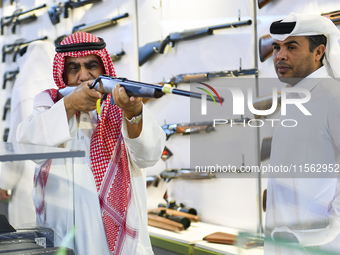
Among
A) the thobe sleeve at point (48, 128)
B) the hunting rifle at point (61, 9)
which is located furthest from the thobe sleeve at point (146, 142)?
the hunting rifle at point (61, 9)

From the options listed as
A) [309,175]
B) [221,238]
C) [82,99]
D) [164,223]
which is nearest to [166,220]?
[164,223]

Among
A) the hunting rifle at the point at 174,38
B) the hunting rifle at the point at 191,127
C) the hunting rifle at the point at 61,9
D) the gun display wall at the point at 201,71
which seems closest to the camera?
the gun display wall at the point at 201,71

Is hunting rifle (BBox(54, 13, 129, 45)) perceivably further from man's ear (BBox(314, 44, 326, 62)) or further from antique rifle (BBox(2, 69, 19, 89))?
man's ear (BBox(314, 44, 326, 62))

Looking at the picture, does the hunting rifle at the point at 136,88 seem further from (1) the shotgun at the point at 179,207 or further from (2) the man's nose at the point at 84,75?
(1) the shotgun at the point at 179,207

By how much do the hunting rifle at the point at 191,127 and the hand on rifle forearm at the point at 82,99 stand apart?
4.48 ft

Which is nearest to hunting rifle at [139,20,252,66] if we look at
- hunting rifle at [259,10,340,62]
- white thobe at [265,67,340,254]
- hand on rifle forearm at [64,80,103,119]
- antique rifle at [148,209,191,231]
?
hunting rifle at [259,10,340,62]

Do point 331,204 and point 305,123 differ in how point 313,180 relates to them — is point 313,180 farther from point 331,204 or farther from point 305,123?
point 305,123

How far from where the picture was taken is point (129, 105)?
1.54 metres

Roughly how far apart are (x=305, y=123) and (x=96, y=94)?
102 centimetres

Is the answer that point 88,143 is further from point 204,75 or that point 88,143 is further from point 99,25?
point 99,25

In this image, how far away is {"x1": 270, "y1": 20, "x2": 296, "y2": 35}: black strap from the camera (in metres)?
1.97

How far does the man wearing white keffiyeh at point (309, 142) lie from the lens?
5.97 ft

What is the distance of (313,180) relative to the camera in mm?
1915

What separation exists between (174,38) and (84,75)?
59.8 inches
